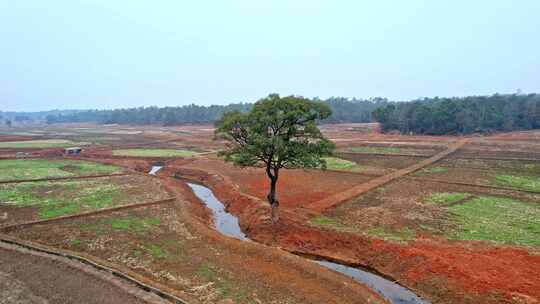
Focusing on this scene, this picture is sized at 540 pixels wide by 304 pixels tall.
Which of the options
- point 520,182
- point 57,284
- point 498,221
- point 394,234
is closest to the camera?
point 57,284

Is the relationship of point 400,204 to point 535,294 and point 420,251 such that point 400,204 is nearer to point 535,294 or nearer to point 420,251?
point 420,251

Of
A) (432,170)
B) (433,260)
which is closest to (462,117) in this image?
(432,170)

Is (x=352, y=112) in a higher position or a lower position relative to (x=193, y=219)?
higher

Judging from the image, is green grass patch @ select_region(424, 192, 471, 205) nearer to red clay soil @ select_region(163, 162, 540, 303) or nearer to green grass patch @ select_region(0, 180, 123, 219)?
red clay soil @ select_region(163, 162, 540, 303)

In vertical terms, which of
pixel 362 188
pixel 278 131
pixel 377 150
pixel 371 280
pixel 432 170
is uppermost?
pixel 278 131

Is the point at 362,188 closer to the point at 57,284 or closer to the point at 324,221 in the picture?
the point at 324,221

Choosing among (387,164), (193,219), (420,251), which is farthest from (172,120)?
(420,251)
